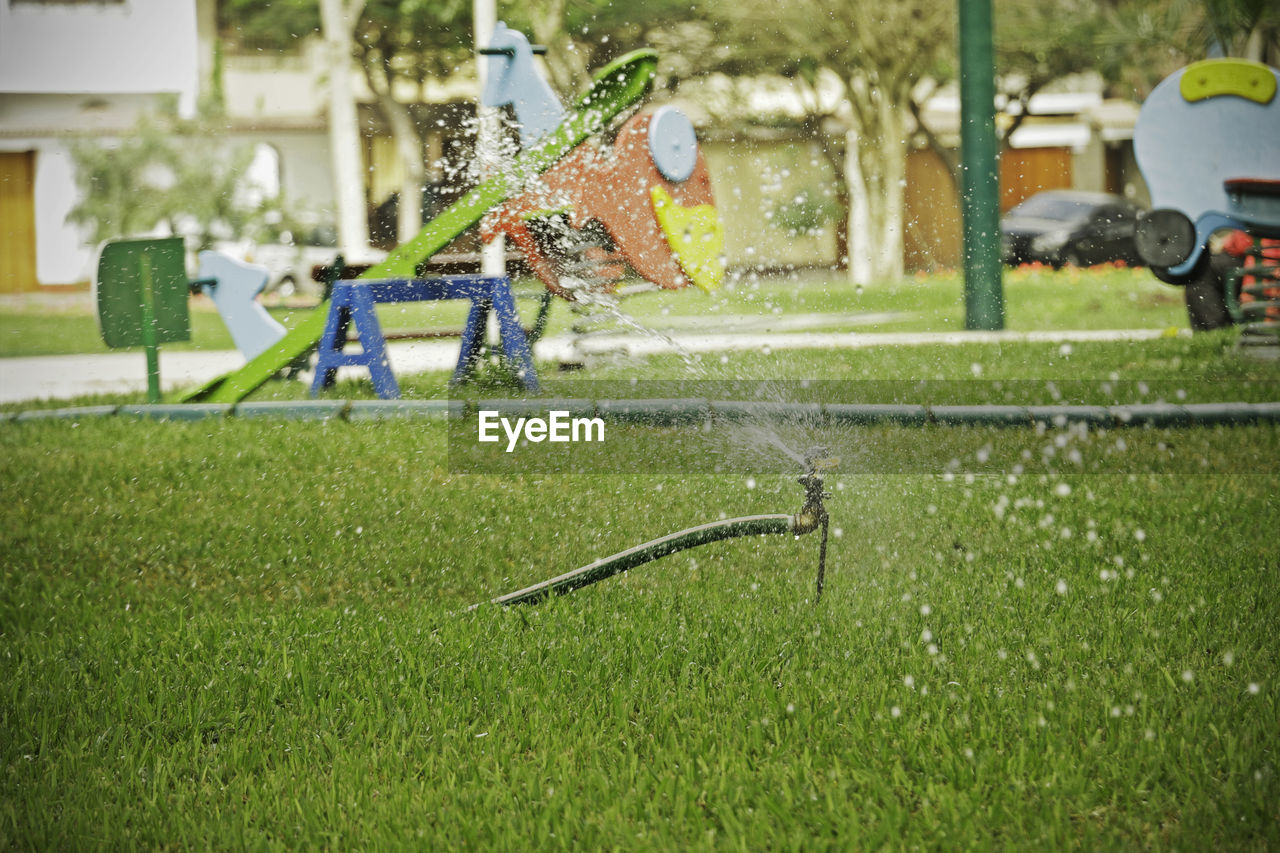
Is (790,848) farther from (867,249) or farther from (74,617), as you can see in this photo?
(867,249)

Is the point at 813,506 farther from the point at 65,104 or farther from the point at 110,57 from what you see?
the point at 65,104

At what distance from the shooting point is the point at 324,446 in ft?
16.4

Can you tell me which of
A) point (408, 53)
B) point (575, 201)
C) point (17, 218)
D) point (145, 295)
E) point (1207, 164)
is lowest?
point (145, 295)

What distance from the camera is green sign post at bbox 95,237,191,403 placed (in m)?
6.35

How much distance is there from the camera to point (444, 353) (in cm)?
832

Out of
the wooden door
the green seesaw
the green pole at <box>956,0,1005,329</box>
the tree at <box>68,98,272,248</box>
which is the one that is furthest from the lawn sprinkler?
the wooden door

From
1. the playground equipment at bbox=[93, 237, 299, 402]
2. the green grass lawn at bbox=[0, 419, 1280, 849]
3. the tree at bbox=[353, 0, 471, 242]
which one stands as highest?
the tree at bbox=[353, 0, 471, 242]

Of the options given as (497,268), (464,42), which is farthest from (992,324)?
(464,42)

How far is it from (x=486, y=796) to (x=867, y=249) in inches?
578

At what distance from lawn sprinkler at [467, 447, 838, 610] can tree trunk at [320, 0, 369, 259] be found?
15049 mm

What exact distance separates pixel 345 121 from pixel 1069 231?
9.98 meters

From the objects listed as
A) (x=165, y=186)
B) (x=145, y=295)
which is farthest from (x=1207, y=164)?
(x=165, y=186)

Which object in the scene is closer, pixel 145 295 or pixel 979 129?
pixel 145 295

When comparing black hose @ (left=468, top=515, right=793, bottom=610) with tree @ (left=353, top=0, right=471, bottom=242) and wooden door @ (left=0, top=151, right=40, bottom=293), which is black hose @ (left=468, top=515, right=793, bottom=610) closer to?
tree @ (left=353, top=0, right=471, bottom=242)
